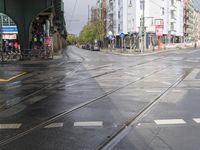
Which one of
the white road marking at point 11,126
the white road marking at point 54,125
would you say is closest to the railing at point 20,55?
the white road marking at point 11,126

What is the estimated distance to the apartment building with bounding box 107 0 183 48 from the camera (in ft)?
255

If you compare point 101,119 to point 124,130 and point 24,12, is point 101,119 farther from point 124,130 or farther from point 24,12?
point 24,12

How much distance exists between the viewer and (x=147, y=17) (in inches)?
3049

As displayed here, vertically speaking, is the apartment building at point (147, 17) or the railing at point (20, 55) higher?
the apartment building at point (147, 17)

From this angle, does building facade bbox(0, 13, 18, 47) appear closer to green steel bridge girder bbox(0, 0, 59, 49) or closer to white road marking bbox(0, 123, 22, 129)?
green steel bridge girder bbox(0, 0, 59, 49)

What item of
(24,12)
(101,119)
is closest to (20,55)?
(24,12)

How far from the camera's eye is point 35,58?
40.7 m

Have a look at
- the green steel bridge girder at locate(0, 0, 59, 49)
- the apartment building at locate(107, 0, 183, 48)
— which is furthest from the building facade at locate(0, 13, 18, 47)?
the apartment building at locate(107, 0, 183, 48)

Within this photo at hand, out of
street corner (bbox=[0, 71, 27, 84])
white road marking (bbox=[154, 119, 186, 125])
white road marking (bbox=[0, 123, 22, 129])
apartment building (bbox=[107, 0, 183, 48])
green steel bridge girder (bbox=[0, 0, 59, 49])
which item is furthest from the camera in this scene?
apartment building (bbox=[107, 0, 183, 48])

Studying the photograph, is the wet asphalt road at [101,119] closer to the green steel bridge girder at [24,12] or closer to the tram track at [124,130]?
the tram track at [124,130]

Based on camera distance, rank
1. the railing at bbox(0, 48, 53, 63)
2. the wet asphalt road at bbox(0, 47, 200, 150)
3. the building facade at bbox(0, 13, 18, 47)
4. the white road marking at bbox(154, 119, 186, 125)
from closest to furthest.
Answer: the wet asphalt road at bbox(0, 47, 200, 150) < the white road marking at bbox(154, 119, 186, 125) < the railing at bbox(0, 48, 53, 63) < the building facade at bbox(0, 13, 18, 47)

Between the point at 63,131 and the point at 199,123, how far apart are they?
2929 mm

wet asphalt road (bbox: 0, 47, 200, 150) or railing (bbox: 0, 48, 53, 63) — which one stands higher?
railing (bbox: 0, 48, 53, 63)

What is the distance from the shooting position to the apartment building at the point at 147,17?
3063 inches
